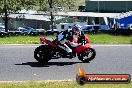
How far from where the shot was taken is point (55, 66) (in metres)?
14.8

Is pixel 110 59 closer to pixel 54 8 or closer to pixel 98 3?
pixel 54 8

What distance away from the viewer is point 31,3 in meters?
42.8

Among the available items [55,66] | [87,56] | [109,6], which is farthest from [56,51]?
[109,6]

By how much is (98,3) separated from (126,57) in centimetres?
7059

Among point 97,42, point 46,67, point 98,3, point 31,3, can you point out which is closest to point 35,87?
point 46,67

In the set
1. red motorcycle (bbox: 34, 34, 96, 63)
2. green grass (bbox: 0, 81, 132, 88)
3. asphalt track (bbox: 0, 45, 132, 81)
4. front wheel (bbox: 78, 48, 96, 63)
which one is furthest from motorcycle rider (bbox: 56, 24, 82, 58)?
green grass (bbox: 0, 81, 132, 88)

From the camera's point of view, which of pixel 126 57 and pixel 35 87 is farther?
pixel 126 57

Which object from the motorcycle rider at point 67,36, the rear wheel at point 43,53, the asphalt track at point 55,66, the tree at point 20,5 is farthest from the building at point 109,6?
the rear wheel at point 43,53

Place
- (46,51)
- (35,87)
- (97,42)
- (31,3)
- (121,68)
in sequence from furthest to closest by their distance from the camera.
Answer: (31,3) → (97,42) → (46,51) → (121,68) → (35,87)

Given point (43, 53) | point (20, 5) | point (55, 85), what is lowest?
Answer: point (43, 53)

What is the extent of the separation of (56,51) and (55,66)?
852 mm

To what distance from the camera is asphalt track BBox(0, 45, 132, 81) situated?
12744 mm

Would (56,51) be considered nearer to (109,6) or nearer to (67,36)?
(67,36)

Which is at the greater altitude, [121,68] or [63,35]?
[63,35]
